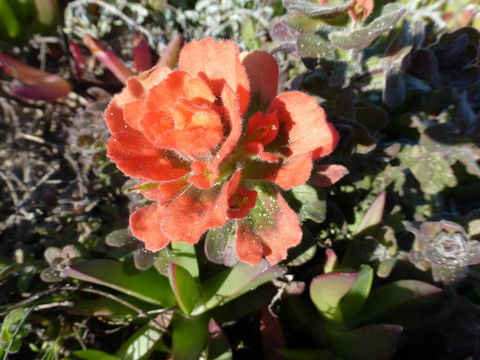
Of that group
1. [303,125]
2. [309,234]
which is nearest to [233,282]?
[309,234]

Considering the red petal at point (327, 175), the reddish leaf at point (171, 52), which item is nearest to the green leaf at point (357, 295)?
the red petal at point (327, 175)

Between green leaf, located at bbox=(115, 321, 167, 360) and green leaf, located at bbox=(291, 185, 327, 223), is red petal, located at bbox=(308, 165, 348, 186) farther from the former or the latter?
green leaf, located at bbox=(115, 321, 167, 360)

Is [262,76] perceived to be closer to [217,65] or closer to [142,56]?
[217,65]

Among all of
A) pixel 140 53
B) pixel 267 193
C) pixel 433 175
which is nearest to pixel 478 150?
pixel 433 175

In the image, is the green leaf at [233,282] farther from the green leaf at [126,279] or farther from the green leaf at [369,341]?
the green leaf at [369,341]

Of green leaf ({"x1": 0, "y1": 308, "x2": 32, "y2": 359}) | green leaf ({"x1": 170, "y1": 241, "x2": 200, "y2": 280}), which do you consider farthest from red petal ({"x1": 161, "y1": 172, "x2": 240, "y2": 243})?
green leaf ({"x1": 0, "y1": 308, "x2": 32, "y2": 359})

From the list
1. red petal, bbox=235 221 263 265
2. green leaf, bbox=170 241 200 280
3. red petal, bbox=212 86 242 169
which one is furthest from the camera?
green leaf, bbox=170 241 200 280
